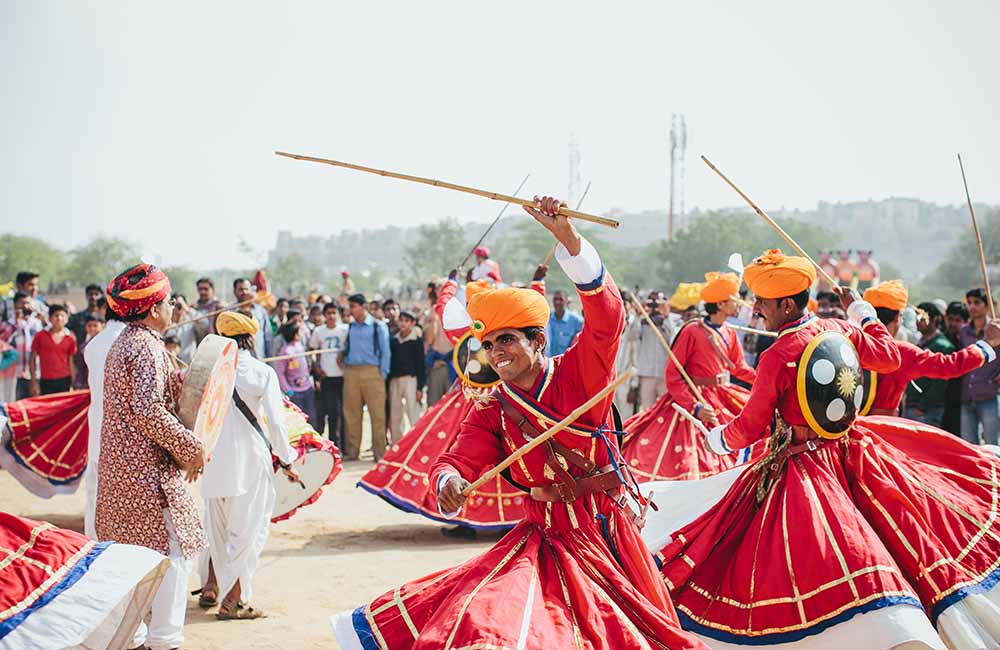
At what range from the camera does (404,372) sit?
589 inches

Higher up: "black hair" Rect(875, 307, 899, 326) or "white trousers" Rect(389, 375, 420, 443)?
"black hair" Rect(875, 307, 899, 326)

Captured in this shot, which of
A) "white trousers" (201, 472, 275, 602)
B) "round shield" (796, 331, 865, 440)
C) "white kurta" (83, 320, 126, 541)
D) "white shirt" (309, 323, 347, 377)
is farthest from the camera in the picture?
"white shirt" (309, 323, 347, 377)

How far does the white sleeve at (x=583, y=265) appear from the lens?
375 cm

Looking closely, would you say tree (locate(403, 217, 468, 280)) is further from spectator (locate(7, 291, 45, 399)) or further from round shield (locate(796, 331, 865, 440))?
round shield (locate(796, 331, 865, 440))

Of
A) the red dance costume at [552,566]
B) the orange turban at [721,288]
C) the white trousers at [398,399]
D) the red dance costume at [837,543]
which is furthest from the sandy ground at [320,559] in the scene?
the orange turban at [721,288]

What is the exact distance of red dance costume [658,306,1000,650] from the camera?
4770 mm

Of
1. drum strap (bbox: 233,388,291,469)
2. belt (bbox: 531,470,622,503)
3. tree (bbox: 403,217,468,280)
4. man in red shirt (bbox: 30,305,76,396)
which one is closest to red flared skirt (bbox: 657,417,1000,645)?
belt (bbox: 531,470,622,503)

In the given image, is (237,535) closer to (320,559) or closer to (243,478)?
(243,478)

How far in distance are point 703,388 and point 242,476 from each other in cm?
401

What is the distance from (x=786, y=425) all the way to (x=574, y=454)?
1.88 m

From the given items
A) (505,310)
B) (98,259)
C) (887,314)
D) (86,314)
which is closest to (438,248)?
(98,259)

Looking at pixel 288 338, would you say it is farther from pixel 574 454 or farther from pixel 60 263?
pixel 60 263

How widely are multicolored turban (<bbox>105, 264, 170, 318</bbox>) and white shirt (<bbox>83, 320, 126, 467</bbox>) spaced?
485mm

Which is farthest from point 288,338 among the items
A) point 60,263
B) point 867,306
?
point 60,263
